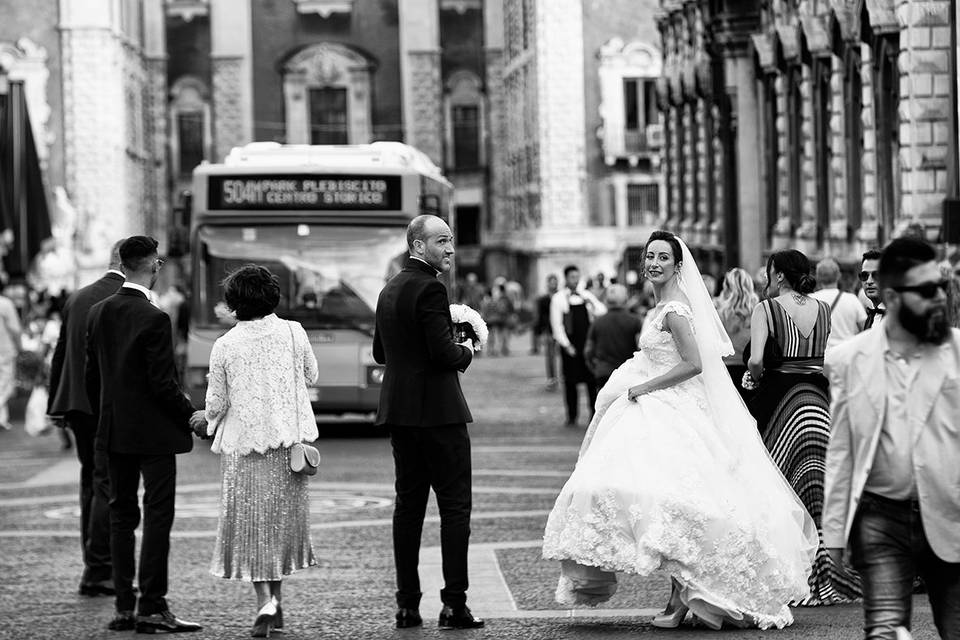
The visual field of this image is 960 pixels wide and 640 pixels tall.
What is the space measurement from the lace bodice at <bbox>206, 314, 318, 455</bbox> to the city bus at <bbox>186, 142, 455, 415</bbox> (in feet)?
44.2

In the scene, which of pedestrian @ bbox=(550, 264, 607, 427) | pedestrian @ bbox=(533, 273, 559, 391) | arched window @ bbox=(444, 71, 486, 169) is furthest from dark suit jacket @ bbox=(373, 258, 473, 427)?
arched window @ bbox=(444, 71, 486, 169)

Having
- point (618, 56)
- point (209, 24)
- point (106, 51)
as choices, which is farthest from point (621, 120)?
Answer: point (209, 24)

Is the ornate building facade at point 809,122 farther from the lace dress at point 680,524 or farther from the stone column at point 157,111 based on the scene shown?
the stone column at point 157,111

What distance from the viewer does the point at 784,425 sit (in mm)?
11555

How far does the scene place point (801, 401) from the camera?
37.6ft

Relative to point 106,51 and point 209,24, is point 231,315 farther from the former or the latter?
point 209,24

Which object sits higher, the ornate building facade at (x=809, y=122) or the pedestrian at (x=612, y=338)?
the ornate building facade at (x=809, y=122)

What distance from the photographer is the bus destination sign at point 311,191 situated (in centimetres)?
2419

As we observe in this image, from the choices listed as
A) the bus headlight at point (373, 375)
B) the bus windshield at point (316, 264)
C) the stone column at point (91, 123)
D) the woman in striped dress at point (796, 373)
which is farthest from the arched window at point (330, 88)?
the woman in striped dress at point (796, 373)

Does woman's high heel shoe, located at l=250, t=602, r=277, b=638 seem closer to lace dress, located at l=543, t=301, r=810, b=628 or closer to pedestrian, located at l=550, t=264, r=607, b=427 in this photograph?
lace dress, located at l=543, t=301, r=810, b=628

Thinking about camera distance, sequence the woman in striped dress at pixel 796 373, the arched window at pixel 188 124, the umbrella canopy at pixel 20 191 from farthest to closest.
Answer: the arched window at pixel 188 124 → the umbrella canopy at pixel 20 191 → the woman in striped dress at pixel 796 373

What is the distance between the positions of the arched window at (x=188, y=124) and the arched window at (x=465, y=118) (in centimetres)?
901

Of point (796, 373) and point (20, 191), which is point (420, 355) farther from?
point (20, 191)

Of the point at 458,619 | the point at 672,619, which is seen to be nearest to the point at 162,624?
the point at 458,619
